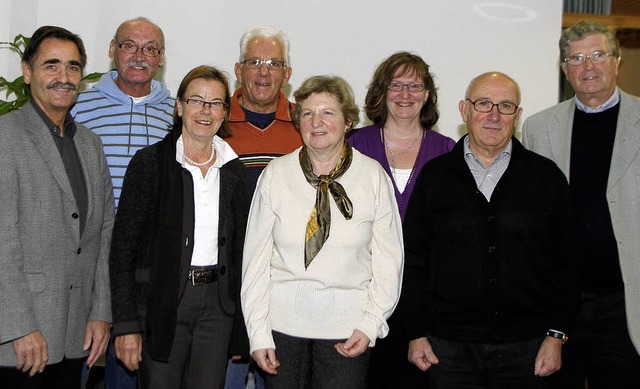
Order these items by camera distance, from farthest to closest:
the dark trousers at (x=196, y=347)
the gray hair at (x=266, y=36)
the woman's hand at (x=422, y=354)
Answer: the gray hair at (x=266, y=36) → the woman's hand at (x=422, y=354) → the dark trousers at (x=196, y=347)

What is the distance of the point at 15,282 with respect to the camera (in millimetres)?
2295

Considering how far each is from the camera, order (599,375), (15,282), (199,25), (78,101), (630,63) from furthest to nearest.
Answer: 1. (630,63)
2. (199,25)
3. (78,101)
4. (599,375)
5. (15,282)

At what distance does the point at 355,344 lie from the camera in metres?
2.46

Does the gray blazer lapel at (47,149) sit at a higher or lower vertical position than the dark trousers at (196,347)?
higher

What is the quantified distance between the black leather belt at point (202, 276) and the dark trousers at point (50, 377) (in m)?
0.55

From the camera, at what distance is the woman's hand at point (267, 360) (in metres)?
2.45

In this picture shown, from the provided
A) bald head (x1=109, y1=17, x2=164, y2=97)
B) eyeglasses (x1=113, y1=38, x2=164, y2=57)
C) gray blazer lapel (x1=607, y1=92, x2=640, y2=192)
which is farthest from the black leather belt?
gray blazer lapel (x1=607, y1=92, x2=640, y2=192)

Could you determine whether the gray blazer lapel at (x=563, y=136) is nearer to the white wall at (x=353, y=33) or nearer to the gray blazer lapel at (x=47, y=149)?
the white wall at (x=353, y=33)

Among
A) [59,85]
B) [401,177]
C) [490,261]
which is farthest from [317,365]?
[59,85]

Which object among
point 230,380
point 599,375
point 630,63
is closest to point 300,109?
point 230,380

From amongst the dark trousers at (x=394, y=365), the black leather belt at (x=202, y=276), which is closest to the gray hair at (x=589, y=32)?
the dark trousers at (x=394, y=365)

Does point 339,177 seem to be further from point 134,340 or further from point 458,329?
point 134,340

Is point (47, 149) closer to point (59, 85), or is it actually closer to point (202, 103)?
point (59, 85)

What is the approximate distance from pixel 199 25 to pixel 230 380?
2.59 metres
